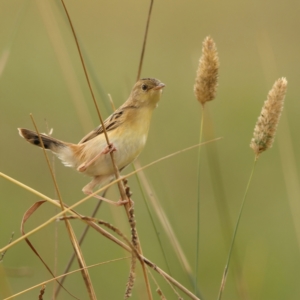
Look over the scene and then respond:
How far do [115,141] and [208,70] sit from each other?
74cm

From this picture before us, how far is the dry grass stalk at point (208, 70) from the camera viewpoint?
3.20 metres

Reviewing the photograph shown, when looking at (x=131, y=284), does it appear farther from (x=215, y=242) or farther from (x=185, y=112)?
(x=185, y=112)

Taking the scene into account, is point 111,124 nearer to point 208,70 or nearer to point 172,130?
point 208,70

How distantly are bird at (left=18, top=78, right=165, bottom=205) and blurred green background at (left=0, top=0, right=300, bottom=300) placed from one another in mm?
109

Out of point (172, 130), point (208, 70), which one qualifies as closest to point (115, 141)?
point (208, 70)

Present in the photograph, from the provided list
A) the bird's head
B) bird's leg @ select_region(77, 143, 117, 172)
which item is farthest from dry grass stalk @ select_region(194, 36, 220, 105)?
the bird's head

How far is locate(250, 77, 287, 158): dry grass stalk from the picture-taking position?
296 centimetres

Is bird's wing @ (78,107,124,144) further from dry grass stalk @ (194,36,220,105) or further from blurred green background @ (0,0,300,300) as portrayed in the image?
dry grass stalk @ (194,36,220,105)

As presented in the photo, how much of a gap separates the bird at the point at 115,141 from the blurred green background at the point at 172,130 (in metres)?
0.11

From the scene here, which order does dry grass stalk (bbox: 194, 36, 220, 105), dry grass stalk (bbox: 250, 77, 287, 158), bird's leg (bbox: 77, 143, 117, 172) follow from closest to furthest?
dry grass stalk (bbox: 250, 77, 287, 158) → dry grass stalk (bbox: 194, 36, 220, 105) → bird's leg (bbox: 77, 143, 117, 172)

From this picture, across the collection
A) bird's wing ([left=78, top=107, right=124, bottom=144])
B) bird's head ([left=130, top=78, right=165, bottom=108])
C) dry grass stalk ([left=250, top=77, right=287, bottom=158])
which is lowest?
dry grass stalk ([left=250, top=77, right=287, bottom=158])

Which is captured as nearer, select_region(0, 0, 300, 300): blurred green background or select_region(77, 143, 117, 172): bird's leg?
select_region(77, 143, 117, 172): bird's leg

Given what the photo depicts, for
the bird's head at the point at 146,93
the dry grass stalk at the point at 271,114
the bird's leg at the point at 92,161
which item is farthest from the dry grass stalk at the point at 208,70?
the bird's head at the point at 146,93

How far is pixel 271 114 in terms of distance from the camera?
2971mm
